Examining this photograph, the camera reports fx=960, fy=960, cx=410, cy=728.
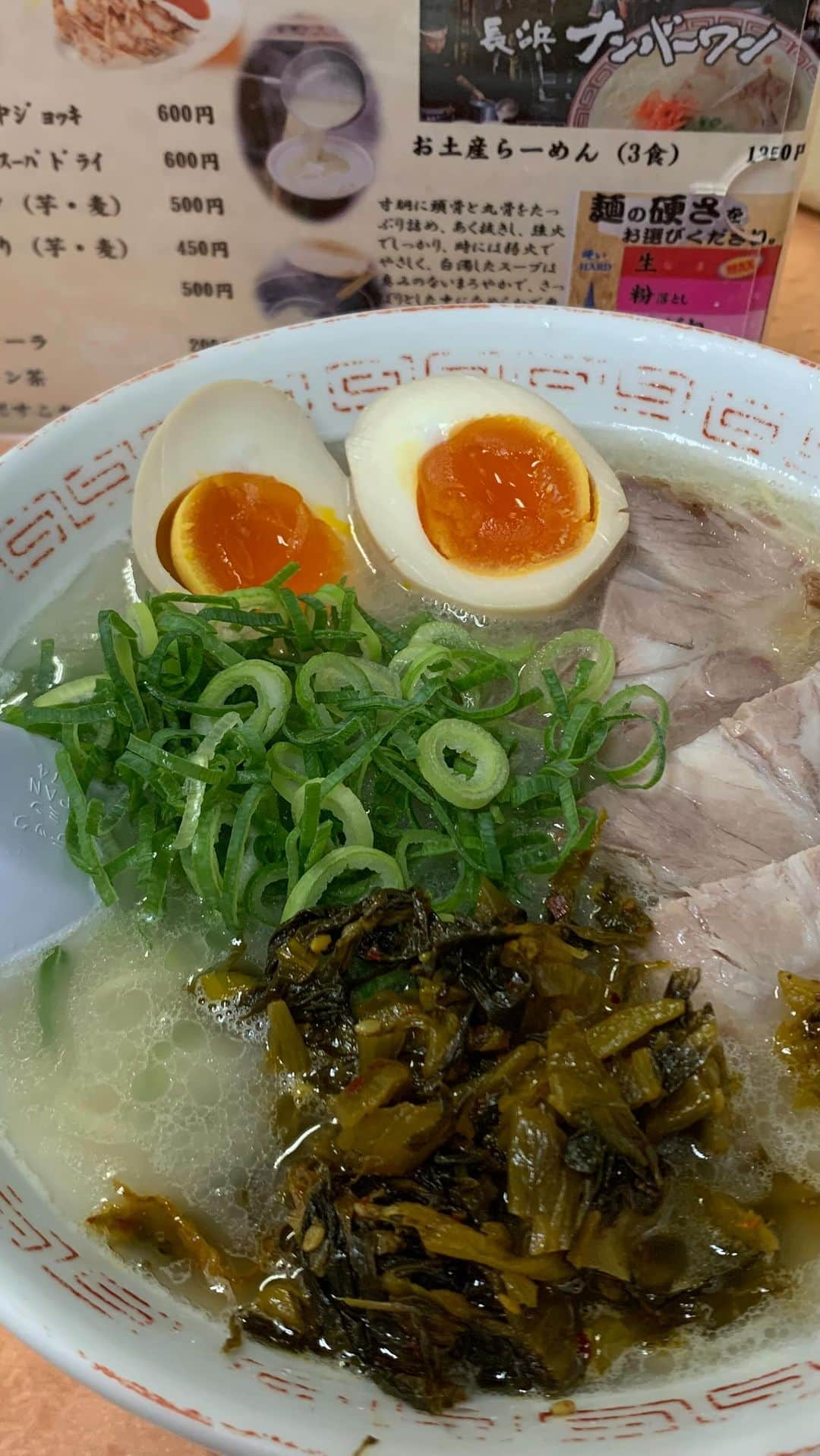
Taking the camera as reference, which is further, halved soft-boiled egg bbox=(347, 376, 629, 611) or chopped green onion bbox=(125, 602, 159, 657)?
halved soft-boiled egg bbox=(347, 376, 629, 611)

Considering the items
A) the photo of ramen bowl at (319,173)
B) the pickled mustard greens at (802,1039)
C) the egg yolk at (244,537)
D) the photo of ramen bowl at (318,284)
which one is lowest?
the pickled mustard greens at (802,1039)

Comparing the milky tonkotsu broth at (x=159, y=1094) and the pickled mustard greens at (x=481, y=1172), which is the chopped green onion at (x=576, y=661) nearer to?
the pickled mustard greens at (x=481, y=1172)

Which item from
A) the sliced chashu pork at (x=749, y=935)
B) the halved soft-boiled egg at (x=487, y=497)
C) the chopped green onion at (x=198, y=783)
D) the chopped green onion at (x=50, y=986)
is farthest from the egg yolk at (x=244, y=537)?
the sliced chashu pork at (x=749, y=935)

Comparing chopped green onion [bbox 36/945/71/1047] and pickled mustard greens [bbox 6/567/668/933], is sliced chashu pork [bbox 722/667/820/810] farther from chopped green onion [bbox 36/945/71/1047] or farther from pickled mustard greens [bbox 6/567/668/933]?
chopped green onion [bbox 36/945/71/1047]

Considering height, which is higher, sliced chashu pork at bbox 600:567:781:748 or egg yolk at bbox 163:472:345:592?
egg yolk at bbox 163:472:345:592

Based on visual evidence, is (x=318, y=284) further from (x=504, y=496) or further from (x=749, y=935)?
(x=749, y=935)

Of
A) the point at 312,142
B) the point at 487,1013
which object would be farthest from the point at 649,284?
the point at 487,1013

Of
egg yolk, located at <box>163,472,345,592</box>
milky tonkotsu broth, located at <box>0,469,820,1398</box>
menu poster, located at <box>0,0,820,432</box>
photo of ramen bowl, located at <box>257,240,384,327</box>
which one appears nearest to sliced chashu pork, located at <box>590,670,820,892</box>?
milky tonkotsu broth, located at <box>0,469,820,1398</box>
